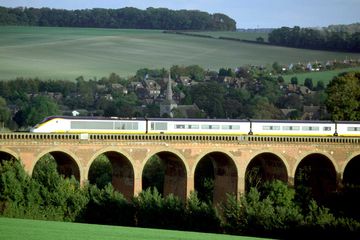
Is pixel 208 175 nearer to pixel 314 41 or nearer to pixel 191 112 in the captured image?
pixel 191 112

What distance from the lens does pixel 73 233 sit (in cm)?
3738

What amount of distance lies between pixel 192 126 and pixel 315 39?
10347cm

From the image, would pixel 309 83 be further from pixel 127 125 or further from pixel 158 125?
pixel 127 125

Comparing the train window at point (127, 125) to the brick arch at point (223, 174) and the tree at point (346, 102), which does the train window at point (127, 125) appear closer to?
the brick arch at point (223, 174)

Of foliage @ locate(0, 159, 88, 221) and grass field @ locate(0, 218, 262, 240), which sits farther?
foliage @ locate(0, 159, 88, 221)

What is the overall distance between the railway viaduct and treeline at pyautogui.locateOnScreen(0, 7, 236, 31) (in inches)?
3808

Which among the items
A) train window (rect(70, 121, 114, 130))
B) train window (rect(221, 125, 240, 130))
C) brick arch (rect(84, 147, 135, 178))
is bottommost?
brick arch (rect(84, 147, 135, 178))

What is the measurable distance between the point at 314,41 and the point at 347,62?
14559 mm

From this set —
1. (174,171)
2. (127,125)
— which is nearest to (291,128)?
(174,171)

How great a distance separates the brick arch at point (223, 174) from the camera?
63.0m

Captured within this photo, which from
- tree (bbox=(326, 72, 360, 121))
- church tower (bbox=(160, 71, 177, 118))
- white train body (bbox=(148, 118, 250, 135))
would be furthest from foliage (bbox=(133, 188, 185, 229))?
church tower (bbox=(160, 71, 177, 118))

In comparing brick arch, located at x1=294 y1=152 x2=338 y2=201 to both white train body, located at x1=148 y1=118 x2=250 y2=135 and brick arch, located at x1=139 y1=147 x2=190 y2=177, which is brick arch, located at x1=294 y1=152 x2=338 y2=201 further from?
brick arch, located at x1=139 y1=147 x2=190 y2=177

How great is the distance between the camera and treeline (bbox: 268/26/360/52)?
160 meters

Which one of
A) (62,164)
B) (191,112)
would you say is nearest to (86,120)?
(62,164)
